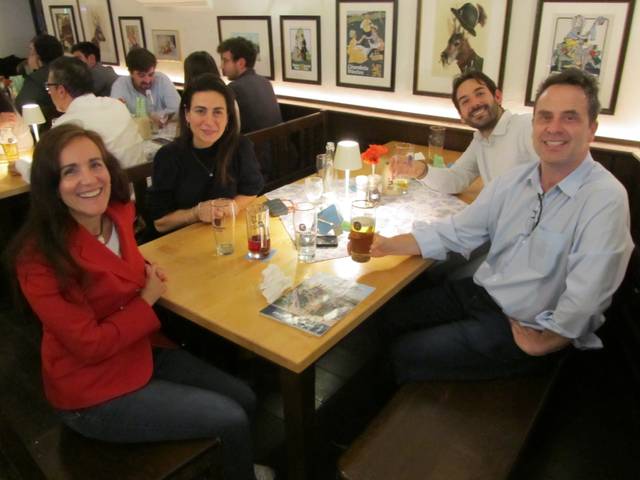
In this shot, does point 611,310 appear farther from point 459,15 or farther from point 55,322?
point 55,322

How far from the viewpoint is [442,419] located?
56.0 inches

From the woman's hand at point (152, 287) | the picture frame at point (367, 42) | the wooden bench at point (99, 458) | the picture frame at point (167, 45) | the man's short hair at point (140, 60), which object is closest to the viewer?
the wooden bench at point (99, 458)

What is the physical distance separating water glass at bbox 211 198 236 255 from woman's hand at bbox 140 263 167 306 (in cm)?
29

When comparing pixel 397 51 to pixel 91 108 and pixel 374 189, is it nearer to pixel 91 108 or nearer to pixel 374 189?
pixel 374 189

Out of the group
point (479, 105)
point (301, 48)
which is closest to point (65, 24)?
point (301, 48)

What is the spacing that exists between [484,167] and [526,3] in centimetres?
121

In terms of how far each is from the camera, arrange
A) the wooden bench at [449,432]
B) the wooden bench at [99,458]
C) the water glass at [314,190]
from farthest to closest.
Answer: the water glass at [314,190], the wooden bench at [449,432], the wooden bench at [99,458]

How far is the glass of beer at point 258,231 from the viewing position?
1743mm

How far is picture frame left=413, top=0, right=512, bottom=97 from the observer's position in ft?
9.97

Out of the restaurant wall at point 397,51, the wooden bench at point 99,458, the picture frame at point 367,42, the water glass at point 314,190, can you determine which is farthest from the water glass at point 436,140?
the wooden bench at point 99,458

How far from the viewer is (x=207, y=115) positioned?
6.87ft

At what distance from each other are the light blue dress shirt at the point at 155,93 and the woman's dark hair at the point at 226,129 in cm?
208

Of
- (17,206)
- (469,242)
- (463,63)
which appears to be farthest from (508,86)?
(17,206)

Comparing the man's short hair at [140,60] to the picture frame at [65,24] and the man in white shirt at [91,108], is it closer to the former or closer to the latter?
the man in white shirt at [91,108]
